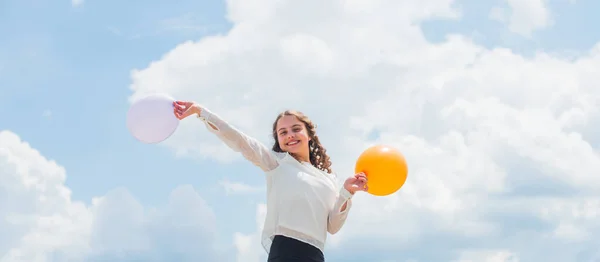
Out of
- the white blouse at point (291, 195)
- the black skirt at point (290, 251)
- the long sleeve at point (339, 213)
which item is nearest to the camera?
the black skirt at point (290, 251)

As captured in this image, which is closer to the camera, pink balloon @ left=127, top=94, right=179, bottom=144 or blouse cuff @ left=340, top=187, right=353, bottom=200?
blouse cuff @ left=340, top=187, right=353, bottom=200

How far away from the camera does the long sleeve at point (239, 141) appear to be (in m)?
5.59

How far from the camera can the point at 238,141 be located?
5602 millimetres

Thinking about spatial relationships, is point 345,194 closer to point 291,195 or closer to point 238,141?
point 291,195

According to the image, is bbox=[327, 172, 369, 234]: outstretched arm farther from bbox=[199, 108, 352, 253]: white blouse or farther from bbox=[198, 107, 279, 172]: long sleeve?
bbox=[198, 107, 279, 172]: long sleeve

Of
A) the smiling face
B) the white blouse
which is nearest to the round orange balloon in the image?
the white blouse

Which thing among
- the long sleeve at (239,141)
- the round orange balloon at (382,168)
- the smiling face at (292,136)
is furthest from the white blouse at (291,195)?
the round orange balloon at (382,168)

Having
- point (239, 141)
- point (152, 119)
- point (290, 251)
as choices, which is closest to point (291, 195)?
point (290, 251)

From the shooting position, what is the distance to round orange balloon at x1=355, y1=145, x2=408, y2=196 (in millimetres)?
6086

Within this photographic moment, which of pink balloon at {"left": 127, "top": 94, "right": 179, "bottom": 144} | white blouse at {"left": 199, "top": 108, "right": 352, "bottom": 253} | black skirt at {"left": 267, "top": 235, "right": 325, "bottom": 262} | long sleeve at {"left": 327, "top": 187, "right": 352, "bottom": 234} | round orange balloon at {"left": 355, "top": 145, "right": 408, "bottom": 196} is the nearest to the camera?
black skirt at {"left": 267, "top": 235, "right": 325, "bottom": 262}

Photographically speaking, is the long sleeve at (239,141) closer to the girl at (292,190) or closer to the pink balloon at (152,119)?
the girl at (292,190)

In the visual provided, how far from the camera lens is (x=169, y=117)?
5941mm

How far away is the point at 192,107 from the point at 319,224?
61.2 inches

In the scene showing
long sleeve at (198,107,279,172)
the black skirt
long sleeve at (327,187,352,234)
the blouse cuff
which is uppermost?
long sleeve at (198,107,279,172)
